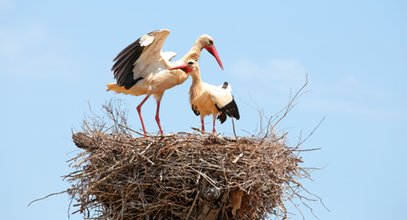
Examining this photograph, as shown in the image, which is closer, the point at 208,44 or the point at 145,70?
the point at 145,70

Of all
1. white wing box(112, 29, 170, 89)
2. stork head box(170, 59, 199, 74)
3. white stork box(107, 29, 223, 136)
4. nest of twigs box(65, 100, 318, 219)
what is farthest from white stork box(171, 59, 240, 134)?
nest of twigs box(65, 100, 318, 219)

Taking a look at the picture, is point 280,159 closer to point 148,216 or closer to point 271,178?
point 271,178

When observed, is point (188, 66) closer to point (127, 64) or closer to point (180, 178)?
point (127, 64)

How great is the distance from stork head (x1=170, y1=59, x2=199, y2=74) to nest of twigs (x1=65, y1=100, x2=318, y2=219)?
74.0 inches

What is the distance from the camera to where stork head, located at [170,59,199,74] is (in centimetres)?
1112

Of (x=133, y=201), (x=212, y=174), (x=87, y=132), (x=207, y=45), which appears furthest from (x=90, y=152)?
(x=207, y=45)

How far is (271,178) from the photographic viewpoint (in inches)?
364

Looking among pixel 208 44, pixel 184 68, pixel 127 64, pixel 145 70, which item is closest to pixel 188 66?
pixel 184 68

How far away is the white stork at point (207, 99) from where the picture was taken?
11.4 meters

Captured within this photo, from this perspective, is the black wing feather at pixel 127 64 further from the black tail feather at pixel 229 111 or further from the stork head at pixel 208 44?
the black tail feather at pixel 229 111

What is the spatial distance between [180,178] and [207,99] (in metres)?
2.68

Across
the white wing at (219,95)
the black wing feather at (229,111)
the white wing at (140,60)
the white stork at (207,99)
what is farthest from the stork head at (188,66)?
the black wing feather at (229,111)

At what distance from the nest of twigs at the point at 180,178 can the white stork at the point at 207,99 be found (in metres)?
2.12

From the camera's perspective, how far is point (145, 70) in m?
11.2
